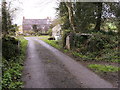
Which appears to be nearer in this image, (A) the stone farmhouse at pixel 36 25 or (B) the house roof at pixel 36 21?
(A) the stone farmhouse at pixel 36 25

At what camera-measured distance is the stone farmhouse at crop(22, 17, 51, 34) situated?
59097mm

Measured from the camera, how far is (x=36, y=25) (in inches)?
2350

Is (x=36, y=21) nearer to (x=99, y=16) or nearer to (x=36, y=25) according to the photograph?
(x=36, y=25)

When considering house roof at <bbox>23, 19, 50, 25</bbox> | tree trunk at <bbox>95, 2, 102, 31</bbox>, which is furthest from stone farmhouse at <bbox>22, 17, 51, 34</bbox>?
tree trunk at <bbox>95, 2, 102, 31</bbox>

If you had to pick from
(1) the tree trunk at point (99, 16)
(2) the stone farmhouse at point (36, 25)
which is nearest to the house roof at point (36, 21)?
(2) the stone farmhouse at point (36, 25)

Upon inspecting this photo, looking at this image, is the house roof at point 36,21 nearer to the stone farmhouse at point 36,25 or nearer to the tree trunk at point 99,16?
the stone farmhouse at point 36,25

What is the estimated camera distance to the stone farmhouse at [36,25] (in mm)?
59097

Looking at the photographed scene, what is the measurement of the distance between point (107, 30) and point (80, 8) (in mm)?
4754

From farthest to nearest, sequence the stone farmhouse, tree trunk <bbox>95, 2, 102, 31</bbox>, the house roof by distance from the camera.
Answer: the house roof → the stone farmhouse → tree trunk <bbox>95, 2, 102, 31</bbox>

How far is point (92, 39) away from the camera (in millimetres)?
11539

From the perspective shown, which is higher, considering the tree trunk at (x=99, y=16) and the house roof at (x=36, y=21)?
the house roof at (x=36, y=21)

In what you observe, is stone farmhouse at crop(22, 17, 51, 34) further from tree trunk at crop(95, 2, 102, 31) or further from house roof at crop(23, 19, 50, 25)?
tree trunk at crop(95, 2, 102, 31)

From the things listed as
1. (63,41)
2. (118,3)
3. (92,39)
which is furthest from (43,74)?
(118,3)

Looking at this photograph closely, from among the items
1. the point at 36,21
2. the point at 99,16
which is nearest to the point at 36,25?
the point at 36,21
